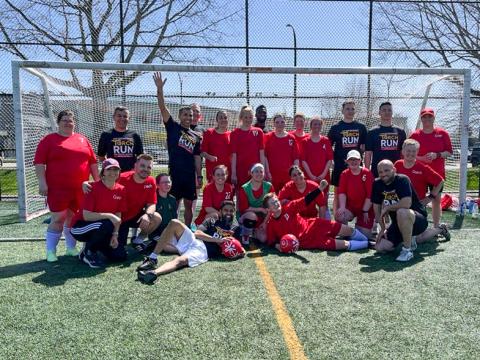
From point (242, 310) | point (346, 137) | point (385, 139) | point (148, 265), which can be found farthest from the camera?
point (346, 137)

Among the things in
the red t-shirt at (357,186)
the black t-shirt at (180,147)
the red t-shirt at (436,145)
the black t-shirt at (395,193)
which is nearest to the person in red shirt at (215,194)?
the black t-shirt at (180,147)

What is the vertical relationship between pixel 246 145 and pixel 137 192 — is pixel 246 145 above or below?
above

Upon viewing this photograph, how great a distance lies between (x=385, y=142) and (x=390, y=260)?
216 centimetres

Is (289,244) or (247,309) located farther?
(289,244)

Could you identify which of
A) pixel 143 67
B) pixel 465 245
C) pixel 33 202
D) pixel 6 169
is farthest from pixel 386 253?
pixel 6 169

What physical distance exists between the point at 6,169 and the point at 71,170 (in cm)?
1222

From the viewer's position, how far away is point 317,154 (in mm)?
6340

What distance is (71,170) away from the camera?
16.5ft

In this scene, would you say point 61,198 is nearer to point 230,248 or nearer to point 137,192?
point 137,192

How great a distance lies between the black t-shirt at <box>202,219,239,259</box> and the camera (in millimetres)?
5000

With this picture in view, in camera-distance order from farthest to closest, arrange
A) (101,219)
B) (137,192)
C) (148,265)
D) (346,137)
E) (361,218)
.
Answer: (346,137) < (361,218) < (137,192) < (101,219) < (148,265)

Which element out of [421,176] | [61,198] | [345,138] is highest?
[345,138]

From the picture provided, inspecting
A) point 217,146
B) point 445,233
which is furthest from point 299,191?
point 445,233

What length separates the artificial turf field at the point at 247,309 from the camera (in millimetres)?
2754
